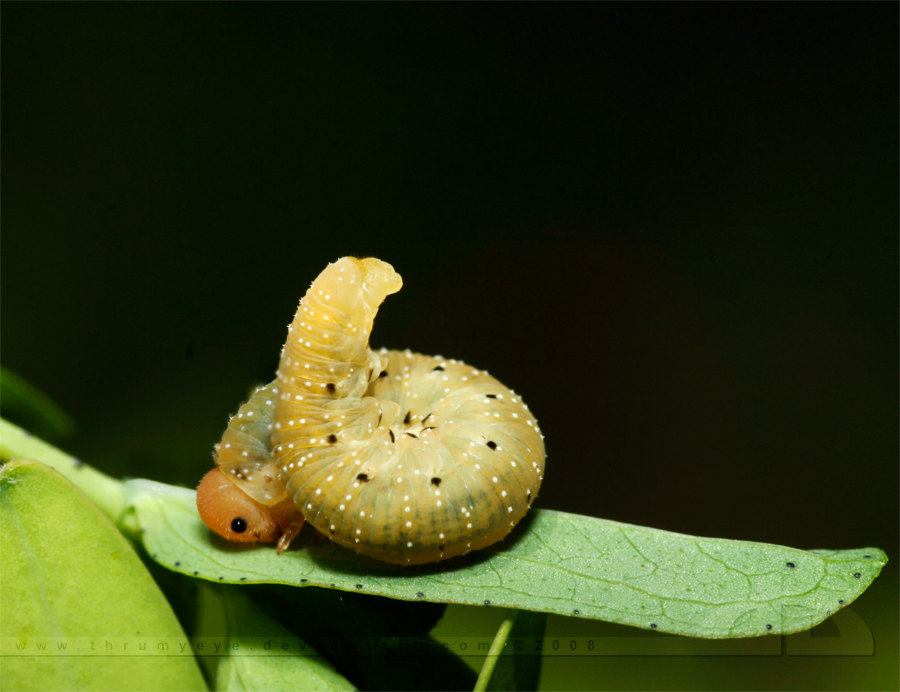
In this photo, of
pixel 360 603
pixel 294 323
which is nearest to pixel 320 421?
pixel 294 323

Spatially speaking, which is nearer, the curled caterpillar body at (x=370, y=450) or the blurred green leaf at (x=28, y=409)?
the curled caterpillar body at (x=370, y=450)

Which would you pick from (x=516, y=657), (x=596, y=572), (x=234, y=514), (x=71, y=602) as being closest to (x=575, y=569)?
(x=596, y=572)

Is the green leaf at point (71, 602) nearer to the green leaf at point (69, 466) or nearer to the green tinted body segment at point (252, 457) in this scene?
the green leaf at point (69, 466)

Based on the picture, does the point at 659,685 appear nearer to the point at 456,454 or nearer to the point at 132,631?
the point at 456,454

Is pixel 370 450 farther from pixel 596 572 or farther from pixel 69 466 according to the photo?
pixel 69 466

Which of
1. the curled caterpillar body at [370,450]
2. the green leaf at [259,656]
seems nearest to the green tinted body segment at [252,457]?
the curled caterpillar body at [370,450]

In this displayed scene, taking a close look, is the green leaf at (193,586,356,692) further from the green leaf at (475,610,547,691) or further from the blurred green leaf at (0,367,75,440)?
the blurred green leaf at (0,367,75,440)

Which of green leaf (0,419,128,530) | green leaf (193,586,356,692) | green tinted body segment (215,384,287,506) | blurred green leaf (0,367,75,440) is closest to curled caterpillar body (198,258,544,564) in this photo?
green tinted body segment (215,384,287,506)
